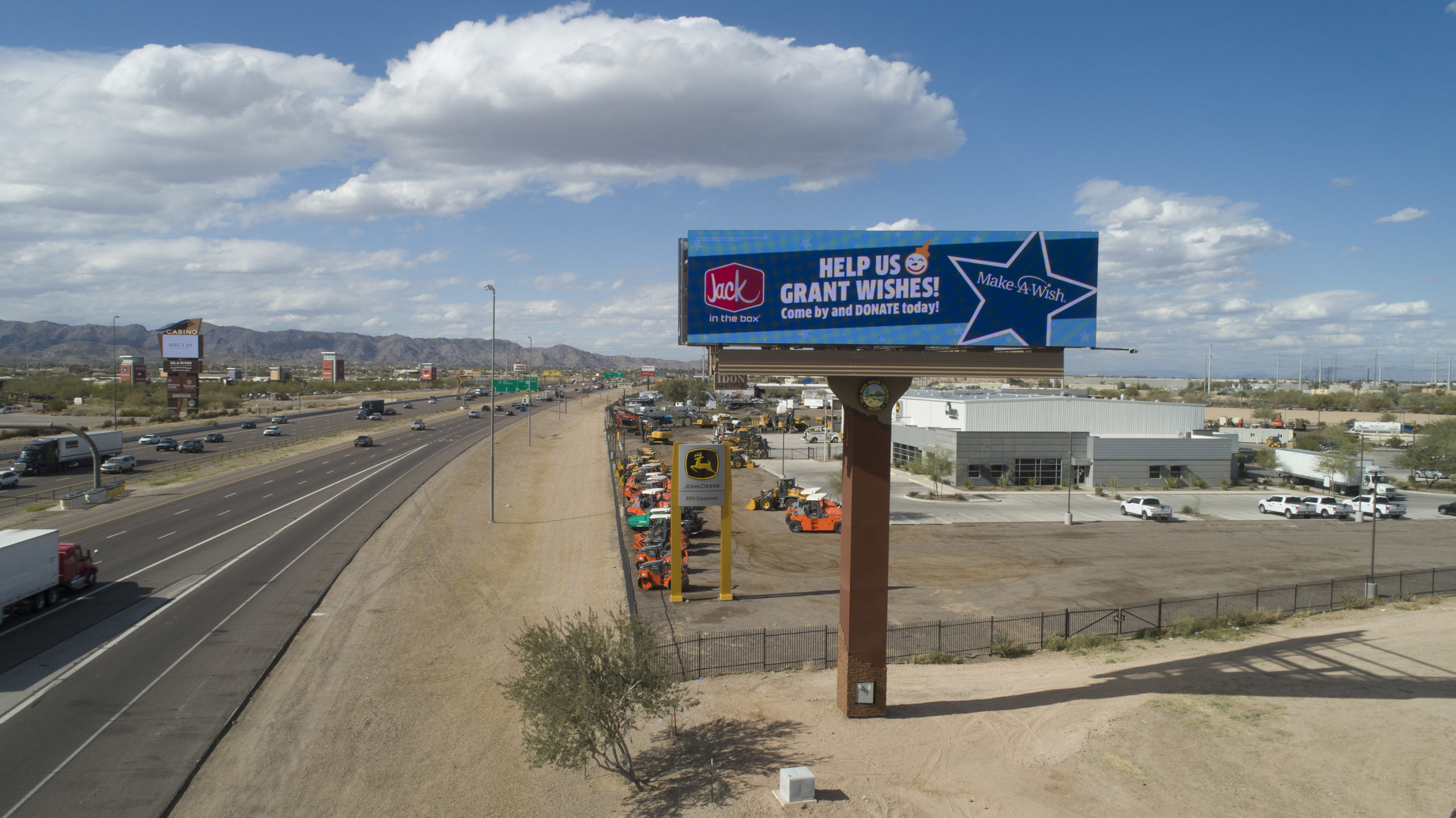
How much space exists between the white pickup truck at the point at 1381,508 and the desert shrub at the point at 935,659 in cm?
4013

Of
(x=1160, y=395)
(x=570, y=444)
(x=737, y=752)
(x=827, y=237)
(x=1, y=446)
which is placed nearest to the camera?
(x=737, y=752)

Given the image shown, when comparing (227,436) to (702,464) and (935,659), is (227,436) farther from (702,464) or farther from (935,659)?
(935,659)

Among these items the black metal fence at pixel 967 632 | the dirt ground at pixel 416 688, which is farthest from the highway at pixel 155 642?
the black metal fence at pixel 967 632

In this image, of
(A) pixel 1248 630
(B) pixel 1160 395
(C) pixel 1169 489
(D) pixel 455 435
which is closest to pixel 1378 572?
(A) pixel 1248 630

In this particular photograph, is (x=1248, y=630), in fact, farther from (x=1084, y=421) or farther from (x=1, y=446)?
(x=1, y=446)

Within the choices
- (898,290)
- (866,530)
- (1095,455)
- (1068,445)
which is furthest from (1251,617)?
(1068,445)

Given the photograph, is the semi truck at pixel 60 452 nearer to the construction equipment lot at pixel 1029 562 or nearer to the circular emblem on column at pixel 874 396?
the construction equipment lot at pixel 1029 562

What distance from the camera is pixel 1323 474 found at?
2103 inches

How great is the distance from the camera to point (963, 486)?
5369 centimetres

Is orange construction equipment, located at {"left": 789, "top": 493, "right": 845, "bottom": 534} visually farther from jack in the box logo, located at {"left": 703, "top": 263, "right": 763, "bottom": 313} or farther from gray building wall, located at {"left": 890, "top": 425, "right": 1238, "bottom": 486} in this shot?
jack in the box logo, located at {"left": 703, "top": 263, "right": 763, "bottom": 313}

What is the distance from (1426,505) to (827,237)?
187 feet

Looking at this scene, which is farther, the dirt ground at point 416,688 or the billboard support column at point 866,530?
the billboard support column at point 866,530

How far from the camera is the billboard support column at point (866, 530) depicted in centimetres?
1393

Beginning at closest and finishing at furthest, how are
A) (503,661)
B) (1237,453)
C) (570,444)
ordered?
(503,661)
(1237,453)
(570,444)
